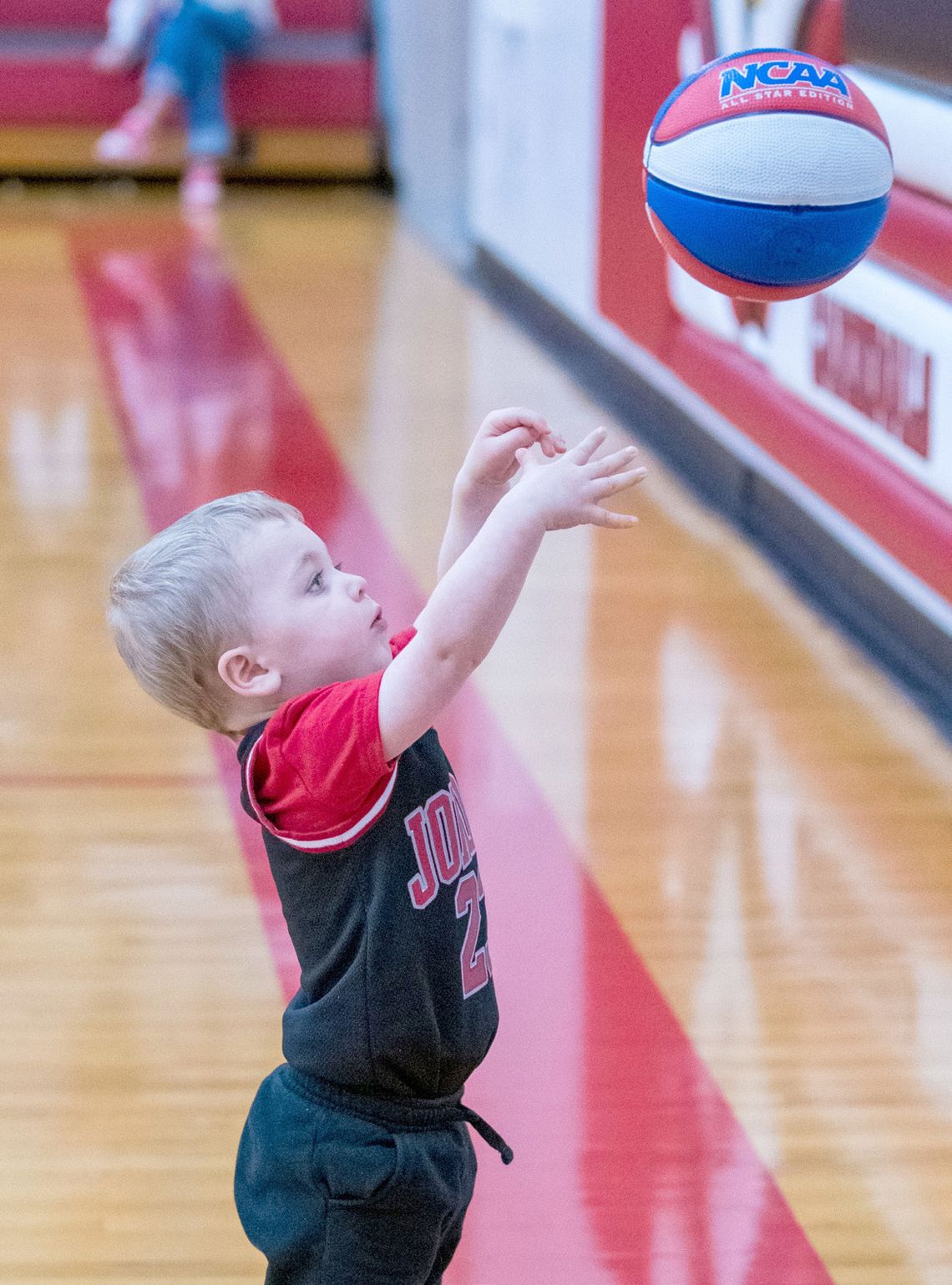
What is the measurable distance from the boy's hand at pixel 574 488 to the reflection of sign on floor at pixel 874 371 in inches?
73.7

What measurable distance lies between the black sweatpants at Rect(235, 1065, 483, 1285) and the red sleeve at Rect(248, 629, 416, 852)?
0.21 m

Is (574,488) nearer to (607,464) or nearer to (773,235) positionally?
(607,464)

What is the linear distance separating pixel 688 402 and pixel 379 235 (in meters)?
3.44

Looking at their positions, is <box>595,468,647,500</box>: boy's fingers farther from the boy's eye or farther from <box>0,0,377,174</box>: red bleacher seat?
<box>0,0,377,174</box>: red bleacher seat

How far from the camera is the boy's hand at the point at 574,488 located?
4.02 ft

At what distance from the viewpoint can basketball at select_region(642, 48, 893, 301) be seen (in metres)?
1.93

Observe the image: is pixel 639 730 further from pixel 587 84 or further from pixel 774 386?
pixel 587 84

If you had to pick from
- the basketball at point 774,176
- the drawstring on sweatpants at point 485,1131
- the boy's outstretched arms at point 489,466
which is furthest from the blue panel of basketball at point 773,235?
the drawstring on sweatpants at point 485,1131

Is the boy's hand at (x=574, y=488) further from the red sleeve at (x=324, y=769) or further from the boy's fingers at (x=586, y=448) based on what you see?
the red sleeve at (x=324, y=769)

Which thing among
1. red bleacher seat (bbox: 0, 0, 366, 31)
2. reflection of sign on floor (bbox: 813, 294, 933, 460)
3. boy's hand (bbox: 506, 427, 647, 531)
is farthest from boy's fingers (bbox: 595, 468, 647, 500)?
red bleacher seat (bbox: 0, 0, 366, 31)

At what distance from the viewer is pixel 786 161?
1.93 meters

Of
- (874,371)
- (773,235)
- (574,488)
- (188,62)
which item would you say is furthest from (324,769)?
(188,62)

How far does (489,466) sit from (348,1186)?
0.55 m

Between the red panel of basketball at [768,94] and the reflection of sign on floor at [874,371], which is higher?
the red panel of basketball at [768,94]
